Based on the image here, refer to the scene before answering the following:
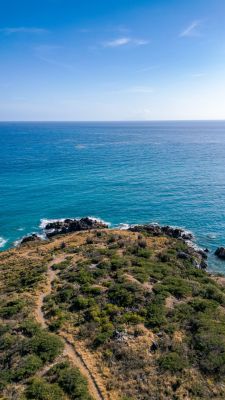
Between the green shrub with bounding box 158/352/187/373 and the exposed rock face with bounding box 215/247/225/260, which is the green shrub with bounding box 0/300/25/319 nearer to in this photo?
the green shrub with bounding box 158/352/187/373

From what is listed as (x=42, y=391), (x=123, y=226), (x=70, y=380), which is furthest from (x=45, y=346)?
(x=123, y=226)

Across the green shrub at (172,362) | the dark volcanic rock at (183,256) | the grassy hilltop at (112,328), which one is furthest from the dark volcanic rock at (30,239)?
the green shrub at (172,362)

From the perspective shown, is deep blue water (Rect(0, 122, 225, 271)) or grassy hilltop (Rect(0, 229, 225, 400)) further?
deep blue water (Rect(0, 122, 225, 271))

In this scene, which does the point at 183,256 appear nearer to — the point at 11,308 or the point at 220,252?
the point at 220,252

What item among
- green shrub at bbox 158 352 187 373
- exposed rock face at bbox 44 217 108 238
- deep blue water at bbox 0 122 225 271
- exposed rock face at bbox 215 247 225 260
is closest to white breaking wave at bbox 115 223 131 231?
deep blue water at bbox 0 122 225 271

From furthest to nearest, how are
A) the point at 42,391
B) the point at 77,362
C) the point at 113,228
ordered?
the point at 113,228 < the point at 77,362 < the point at 42,391

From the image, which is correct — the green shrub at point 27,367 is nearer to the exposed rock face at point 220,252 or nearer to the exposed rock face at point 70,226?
the exposed rock face at point 220,252

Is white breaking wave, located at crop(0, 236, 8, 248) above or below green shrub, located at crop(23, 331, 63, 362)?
below
